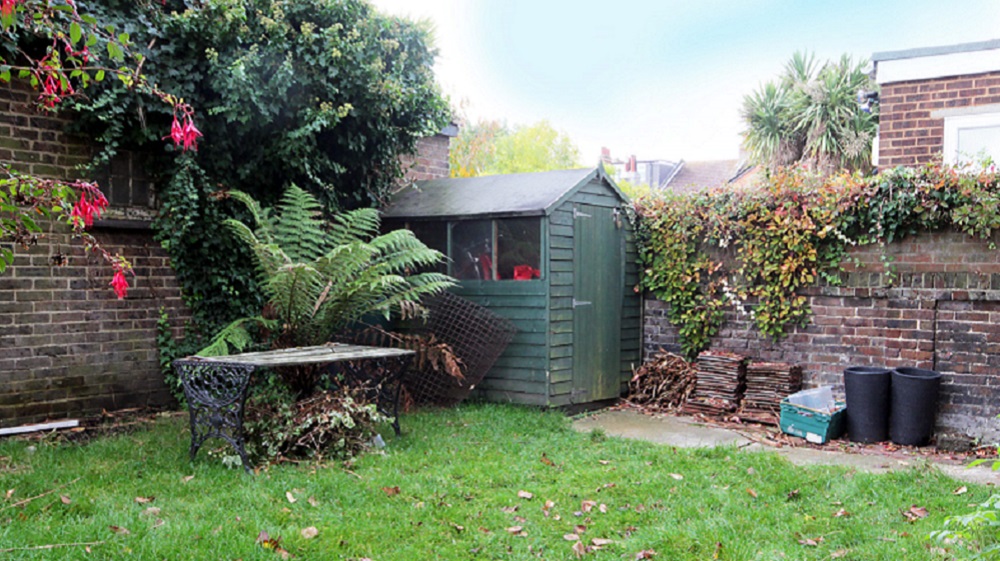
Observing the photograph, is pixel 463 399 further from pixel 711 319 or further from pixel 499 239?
pixel 711 319

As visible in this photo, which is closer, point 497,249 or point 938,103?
point 497,249

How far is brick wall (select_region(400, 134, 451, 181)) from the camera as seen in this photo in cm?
949

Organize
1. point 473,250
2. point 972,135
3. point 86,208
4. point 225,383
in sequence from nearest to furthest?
point 86,208 → point 225,383 → point 473,250 → point 972,135

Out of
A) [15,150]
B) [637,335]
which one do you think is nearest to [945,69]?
[637,335]

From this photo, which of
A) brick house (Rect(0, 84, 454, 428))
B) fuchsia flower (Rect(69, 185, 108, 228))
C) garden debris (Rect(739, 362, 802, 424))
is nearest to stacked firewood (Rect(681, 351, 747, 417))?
garden debris (Rect(739, 362, 802, 424))

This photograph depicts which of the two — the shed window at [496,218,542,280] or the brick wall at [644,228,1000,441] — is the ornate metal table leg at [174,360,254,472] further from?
the brick wall at [644,228,1000,441]

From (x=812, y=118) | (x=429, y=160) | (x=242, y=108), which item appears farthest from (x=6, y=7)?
(x=812, y=118)

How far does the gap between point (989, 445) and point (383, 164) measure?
6.42 meters

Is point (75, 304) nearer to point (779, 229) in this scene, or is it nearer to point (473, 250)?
point (473, 250)

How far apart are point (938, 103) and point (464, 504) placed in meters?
8.56

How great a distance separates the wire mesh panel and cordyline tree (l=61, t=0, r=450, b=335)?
1.66 metres

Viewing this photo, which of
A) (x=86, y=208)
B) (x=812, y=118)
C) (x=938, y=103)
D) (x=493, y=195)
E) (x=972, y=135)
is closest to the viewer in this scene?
(x=86, y=208)

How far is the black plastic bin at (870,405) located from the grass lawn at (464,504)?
1406 mm

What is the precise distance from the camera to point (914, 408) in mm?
6375
